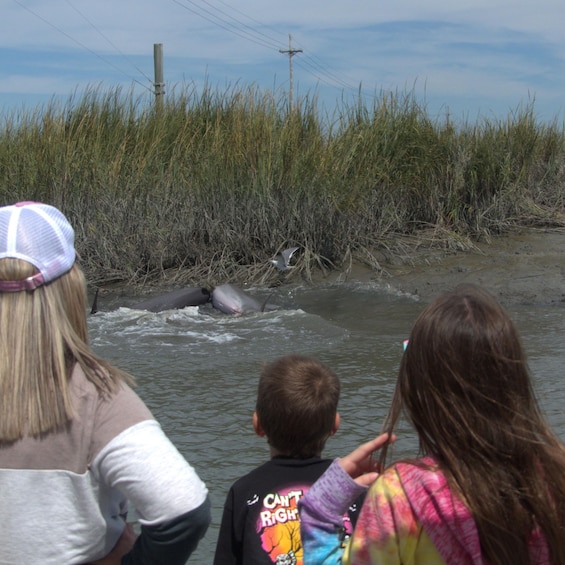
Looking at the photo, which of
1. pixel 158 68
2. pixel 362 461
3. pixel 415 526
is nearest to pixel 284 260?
pixel 158 68

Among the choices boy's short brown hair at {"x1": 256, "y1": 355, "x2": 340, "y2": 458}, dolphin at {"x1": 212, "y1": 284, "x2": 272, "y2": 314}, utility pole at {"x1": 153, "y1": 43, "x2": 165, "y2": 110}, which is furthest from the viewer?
utility pole at {"x1": 153, "y1": 43, "x2": 165, "y2": 110}

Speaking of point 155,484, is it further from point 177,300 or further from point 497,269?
point 497,269

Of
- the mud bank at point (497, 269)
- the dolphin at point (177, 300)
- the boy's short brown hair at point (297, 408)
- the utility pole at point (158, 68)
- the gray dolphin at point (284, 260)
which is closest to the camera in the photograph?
the boy's short brown hair at point (297, 408)

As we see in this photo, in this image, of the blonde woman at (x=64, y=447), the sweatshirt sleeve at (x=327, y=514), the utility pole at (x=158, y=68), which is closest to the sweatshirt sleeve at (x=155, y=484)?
the blonde woman at (x=64, y=447)

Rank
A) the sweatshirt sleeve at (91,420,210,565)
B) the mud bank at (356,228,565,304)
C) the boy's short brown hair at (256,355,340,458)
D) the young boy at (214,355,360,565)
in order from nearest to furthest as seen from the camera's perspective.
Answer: the sweatshirt sleeve at (91,420,210,565)
the young boy at (214,355,360,565)
the boy's short brown hair at (256,355,340,458)
the mud bank at (356,228,565,304)

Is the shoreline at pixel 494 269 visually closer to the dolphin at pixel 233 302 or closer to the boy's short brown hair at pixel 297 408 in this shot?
the dolphin at pixel 233 302

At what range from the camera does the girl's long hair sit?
169 centimetres

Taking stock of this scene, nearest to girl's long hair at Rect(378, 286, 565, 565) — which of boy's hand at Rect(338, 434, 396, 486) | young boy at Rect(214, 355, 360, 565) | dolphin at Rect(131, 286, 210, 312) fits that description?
boy's hand at Rect(338, 434, 396, 486)

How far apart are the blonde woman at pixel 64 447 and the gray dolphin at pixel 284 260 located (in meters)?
8.88

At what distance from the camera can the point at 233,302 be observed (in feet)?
→ 30.6

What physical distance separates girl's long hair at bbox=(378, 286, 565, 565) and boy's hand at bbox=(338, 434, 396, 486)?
0.40 ft

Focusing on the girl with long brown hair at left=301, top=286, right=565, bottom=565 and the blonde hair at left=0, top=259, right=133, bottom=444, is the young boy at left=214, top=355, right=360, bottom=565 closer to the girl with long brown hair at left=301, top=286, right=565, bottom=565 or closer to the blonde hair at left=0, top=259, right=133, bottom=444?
the girl with long brown hair at left=301, top=286, right=565, bottom=565

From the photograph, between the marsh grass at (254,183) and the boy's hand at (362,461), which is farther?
the marsh grass at (254,183)

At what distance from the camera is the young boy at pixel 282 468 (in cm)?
236
